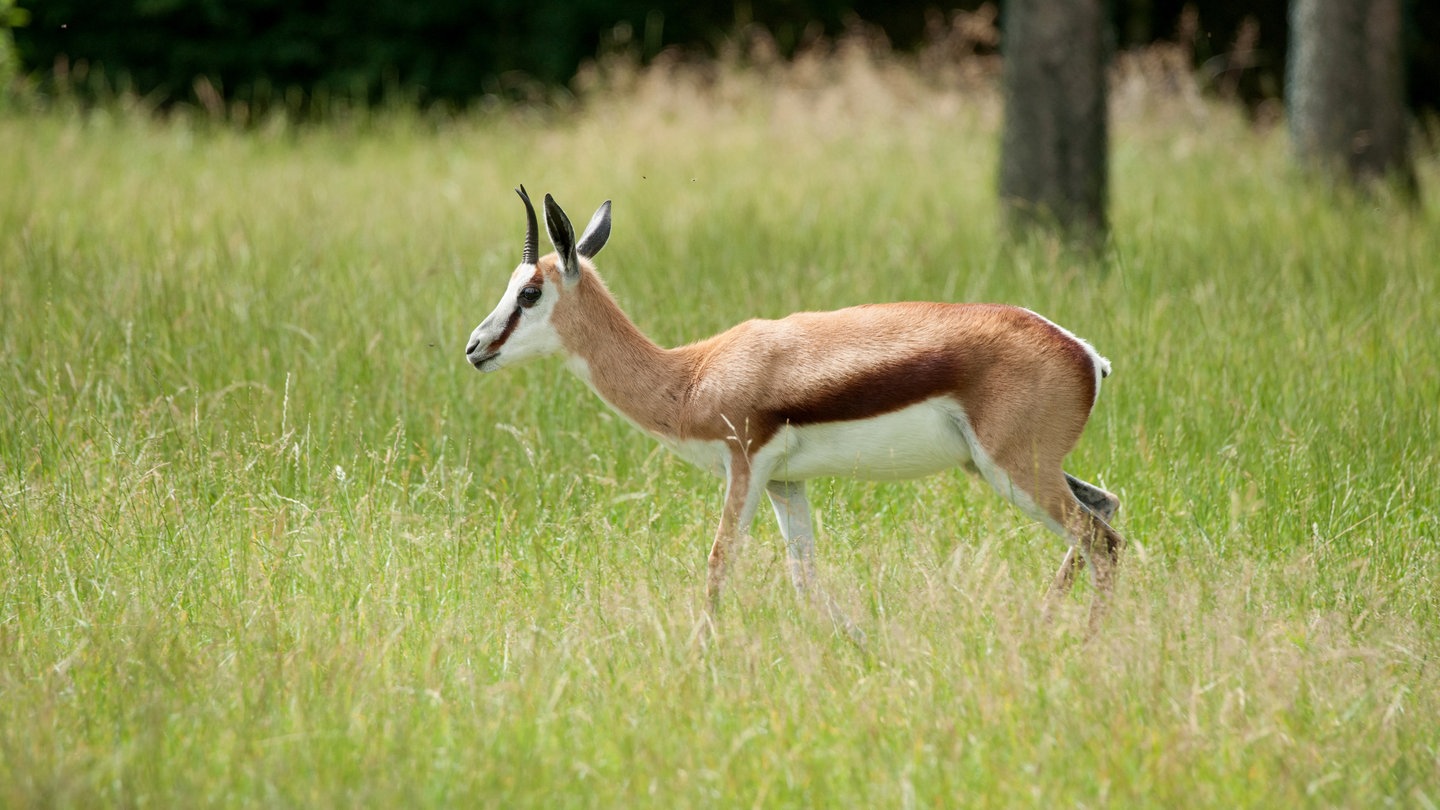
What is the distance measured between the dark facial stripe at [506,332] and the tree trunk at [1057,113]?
4639 mm

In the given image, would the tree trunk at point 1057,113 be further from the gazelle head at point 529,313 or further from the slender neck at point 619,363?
the gazelle head at point 529,313

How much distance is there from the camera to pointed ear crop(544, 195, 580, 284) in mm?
4062

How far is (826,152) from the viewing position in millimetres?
11922

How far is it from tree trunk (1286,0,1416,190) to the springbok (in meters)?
7.08

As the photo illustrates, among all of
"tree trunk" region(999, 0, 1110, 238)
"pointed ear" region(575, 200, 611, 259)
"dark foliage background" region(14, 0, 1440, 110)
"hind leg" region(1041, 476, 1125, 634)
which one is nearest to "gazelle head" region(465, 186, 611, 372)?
"pointed ear" region(575, 200, 611, 259)

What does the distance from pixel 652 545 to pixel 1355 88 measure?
758 cm

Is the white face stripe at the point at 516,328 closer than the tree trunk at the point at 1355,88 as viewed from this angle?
Yes

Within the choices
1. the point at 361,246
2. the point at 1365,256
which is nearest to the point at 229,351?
the point at 361,246

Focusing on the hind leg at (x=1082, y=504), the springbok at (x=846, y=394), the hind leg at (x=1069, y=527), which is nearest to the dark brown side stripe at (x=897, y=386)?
the springbok at (x=846, y=394)

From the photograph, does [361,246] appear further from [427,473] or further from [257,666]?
[257,666]

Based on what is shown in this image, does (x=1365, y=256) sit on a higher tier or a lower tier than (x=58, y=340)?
lower

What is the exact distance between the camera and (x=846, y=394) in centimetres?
390

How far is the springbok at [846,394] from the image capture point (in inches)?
154

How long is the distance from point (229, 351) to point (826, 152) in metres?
6.79
